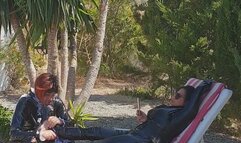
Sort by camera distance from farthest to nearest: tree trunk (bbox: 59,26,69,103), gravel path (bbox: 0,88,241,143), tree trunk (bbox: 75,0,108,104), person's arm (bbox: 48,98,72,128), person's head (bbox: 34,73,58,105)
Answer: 1. gravel path (bbox: 0,88,241,143)
2. tree trunk (bbox: 75,0,108,104)
3. tree trunk (bbox: 59,26,69,103)
4. person's arm (bbox: 48,98,72,128)
5. person's head (bbox: 34,73,58,105)

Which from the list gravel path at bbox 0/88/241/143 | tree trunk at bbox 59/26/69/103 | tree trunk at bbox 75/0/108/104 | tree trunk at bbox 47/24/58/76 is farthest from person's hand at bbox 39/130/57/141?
gravel path at bbox 0/88/241/143

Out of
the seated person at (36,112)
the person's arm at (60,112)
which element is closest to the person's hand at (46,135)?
the seated person at (36,112)

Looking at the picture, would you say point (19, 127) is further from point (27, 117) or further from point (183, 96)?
point (183, 96)

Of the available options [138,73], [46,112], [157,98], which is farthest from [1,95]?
[46,112]

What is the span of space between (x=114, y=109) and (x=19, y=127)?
316 inches

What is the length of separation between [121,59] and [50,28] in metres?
11.2

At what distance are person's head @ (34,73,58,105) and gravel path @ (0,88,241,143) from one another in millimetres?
Answer: 4786

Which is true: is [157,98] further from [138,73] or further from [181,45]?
[181,45]

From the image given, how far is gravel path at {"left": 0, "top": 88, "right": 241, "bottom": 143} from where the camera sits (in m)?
9.64

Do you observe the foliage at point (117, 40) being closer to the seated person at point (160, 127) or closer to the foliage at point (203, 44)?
the foliage at point (203, 44)

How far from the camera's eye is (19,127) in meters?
4.67

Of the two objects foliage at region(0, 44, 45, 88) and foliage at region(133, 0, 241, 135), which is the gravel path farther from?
foliage at region(0, 44, 45, 88)

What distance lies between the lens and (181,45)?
8.96 meters

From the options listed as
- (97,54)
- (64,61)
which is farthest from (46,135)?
(97,54)
